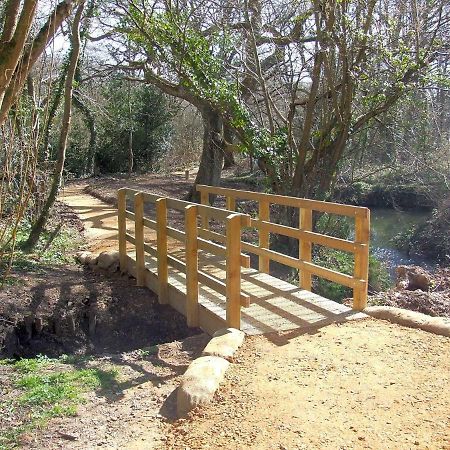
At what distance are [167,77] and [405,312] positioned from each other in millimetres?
10426

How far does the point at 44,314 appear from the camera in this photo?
7.05 metres

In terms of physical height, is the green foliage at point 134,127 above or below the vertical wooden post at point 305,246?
above

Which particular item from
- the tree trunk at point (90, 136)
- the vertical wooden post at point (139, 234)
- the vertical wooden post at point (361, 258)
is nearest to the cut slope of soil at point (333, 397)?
the vertical wooden post at point (361, 258)

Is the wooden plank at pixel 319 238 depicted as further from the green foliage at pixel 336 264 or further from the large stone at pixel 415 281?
the large stone at pixel 415 281

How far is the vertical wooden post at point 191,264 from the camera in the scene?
5.90 m

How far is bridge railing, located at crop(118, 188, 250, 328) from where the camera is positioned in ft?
16.9

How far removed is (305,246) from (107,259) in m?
3.76

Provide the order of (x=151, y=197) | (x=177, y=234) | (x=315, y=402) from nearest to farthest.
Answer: (x=315, y=402)
(x=177, y=234)
(x=151, y=197)

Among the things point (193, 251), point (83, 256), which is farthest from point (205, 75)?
point (193, 251)

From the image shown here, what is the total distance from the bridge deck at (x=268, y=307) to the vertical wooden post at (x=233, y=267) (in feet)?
0.60

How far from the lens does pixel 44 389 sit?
4.48 meters

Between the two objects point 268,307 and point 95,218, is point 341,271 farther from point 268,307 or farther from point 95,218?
point 95,218

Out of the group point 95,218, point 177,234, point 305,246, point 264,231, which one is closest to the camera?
point 305,246

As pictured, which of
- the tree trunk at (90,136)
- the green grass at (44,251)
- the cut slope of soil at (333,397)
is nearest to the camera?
the cut slope of soil at (333,397)
